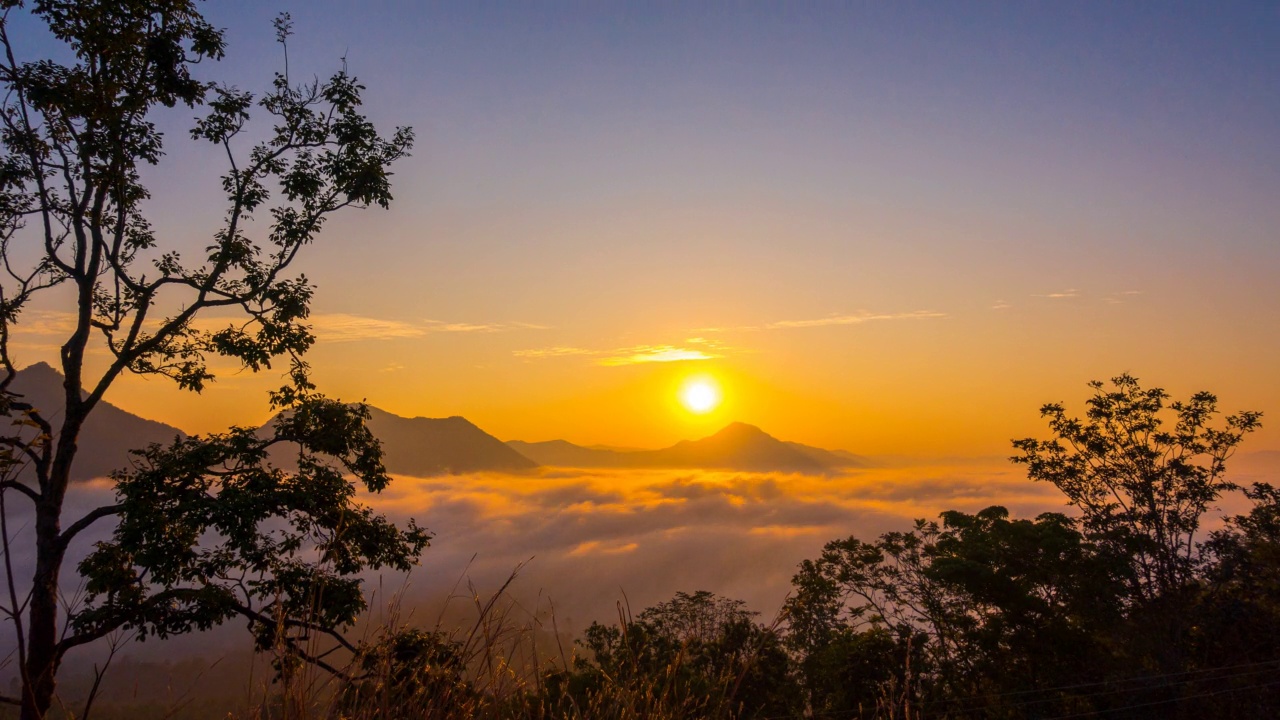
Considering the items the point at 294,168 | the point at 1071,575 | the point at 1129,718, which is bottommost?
the point at 1129,718

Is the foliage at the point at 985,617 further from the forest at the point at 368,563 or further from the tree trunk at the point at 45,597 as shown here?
the tree trunk at the point at 45,597

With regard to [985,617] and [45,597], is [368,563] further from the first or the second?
[985,617]

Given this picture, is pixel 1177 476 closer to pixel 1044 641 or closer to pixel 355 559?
pixel 1044 641

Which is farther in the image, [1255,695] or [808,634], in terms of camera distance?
[808,634]

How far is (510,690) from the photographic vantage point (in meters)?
3.85

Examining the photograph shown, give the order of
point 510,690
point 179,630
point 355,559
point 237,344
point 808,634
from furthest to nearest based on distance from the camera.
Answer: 1. point 808,634
2. point 237,344
3. point 355,559
4. point 179,630
5. point 510,690

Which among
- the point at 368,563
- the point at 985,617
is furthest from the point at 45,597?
the point at 985,617

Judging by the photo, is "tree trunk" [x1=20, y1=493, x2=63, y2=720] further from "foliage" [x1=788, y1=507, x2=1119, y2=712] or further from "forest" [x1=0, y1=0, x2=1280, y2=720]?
"foliage" [x1=788, y1=507, x2=1119, y2=712]

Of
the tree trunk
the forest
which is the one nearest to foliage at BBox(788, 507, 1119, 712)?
the forest

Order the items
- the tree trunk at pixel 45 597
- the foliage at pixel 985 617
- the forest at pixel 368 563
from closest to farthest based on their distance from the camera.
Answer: the forest at pixel 368 563 → the tree trunk at pixel 45 597 → the foliage at pixel 985 617

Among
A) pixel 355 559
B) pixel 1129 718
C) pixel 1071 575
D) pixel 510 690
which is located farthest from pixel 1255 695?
pixel 510 690

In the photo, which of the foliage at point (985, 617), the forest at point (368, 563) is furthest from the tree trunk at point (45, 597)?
the foliage at point (985, 617)

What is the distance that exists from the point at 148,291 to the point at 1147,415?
30198 mm

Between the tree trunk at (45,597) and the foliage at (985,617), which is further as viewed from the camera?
the foliage at (985,617)
